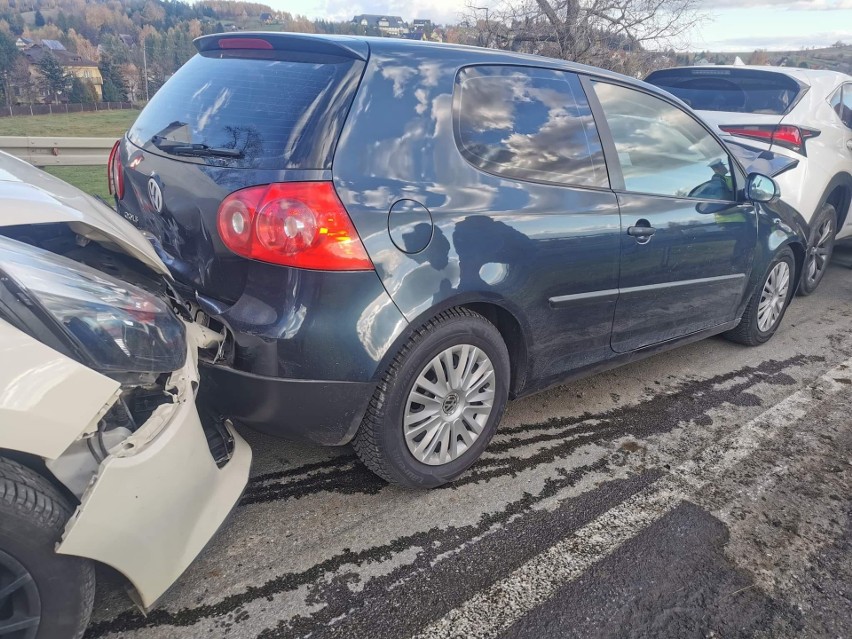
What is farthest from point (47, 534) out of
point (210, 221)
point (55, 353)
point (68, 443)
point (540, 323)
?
point (540, 323)

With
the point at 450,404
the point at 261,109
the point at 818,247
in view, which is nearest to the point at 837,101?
the point at 818,247

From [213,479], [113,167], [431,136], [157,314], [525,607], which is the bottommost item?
[525,607]

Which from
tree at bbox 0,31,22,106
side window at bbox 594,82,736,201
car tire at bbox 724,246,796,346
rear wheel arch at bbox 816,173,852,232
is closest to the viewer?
side window at bbox 594,82,736,201

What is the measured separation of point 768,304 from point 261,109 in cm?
376

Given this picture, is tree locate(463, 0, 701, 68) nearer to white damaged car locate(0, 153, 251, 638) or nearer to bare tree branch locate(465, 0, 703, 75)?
bare tree branch locate(465, 0, 703, 75)

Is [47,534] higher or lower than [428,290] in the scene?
lower

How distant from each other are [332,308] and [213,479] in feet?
2.23

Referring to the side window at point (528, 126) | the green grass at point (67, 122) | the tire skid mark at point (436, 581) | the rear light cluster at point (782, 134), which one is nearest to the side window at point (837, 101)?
the rear light cluster at point (782, 134)

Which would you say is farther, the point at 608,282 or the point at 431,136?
the point at 608,282

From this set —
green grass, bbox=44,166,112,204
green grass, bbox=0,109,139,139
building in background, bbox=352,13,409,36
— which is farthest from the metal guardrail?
green grass, bbox=0,109,139,139

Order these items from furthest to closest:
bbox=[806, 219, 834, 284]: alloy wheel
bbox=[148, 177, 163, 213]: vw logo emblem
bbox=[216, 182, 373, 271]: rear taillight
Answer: bbox=[806, 219, 834, 284]: alloy wheel < bbox=[148, 177, 163, 213]: vw logo emblem < bbox=[216, 182, 373, 271]: rear taillight

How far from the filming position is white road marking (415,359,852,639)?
6.59ft

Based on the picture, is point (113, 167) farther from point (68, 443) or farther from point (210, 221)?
point (68, 443)

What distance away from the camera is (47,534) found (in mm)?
1531
